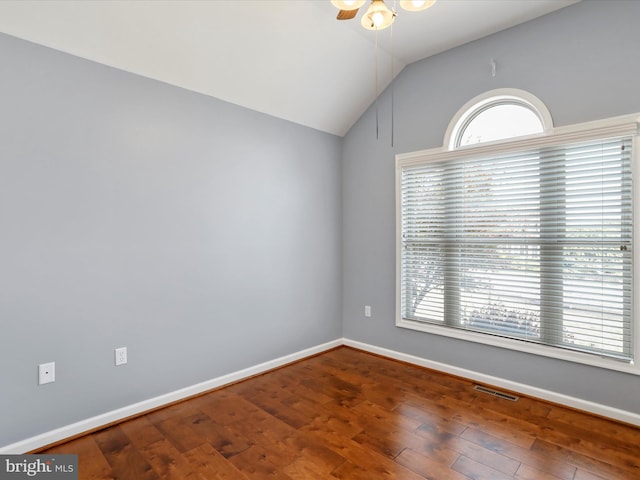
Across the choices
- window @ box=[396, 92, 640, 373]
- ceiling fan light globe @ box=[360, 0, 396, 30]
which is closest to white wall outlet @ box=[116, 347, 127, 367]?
window @ box=[396, 92, 640, 373]

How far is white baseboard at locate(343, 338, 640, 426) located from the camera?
236cm

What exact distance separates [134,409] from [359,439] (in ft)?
5.20

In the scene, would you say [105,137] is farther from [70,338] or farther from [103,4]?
[70,338]

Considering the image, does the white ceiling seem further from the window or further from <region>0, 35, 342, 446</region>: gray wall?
the window

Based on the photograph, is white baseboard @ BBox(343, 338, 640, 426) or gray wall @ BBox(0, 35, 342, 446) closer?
gray wall @ BBox(0, 35, 342, 446)

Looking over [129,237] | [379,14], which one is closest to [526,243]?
[379,14]

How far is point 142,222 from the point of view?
8.21ft

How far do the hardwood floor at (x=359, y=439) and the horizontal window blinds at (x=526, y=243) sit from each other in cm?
63

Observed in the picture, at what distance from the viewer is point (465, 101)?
10.1 ft

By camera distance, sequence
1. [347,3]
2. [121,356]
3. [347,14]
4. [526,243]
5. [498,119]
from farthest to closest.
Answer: [498,119]
[526,243]
[121,356]
[347,14]
[347,3]

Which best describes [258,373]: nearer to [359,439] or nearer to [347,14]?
[359,439]

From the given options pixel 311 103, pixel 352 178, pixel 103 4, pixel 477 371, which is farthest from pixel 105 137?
pixel 477 371

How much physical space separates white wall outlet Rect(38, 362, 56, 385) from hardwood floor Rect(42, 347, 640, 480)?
1.35ft

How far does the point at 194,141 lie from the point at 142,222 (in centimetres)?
77
